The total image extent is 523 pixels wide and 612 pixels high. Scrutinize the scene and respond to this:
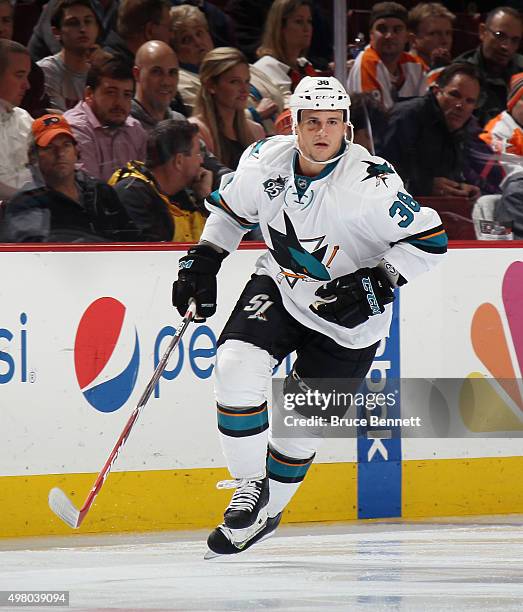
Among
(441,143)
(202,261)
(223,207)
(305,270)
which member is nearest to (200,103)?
(441,143)

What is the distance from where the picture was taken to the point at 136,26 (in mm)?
5371

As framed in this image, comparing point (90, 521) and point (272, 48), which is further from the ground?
point (272, 48)

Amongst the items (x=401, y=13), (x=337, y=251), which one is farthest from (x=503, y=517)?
(x=401, y=13)

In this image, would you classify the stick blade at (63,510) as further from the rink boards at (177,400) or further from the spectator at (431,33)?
the spectator at (431,33)

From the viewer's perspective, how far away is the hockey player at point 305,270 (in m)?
3.90

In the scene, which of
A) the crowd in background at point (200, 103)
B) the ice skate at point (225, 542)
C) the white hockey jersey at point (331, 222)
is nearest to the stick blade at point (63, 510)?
the ice skate at point (225, 542)

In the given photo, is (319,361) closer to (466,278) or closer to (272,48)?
(466,278)

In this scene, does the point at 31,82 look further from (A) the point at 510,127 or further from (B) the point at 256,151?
(A) the point at 510,127

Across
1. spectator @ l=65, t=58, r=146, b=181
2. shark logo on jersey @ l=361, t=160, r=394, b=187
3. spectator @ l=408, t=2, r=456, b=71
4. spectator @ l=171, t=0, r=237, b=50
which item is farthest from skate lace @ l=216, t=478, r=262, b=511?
spectator @ l=408, t=2, r=456, b=71

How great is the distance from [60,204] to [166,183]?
44cm

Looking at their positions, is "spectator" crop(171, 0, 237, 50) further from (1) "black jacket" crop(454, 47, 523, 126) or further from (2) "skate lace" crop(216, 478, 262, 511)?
(2) "skate lace" crop(216, 478, 262, 511)

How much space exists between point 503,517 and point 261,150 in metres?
2.13

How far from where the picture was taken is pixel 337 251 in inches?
157

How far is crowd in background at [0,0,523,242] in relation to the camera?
16.4ft
